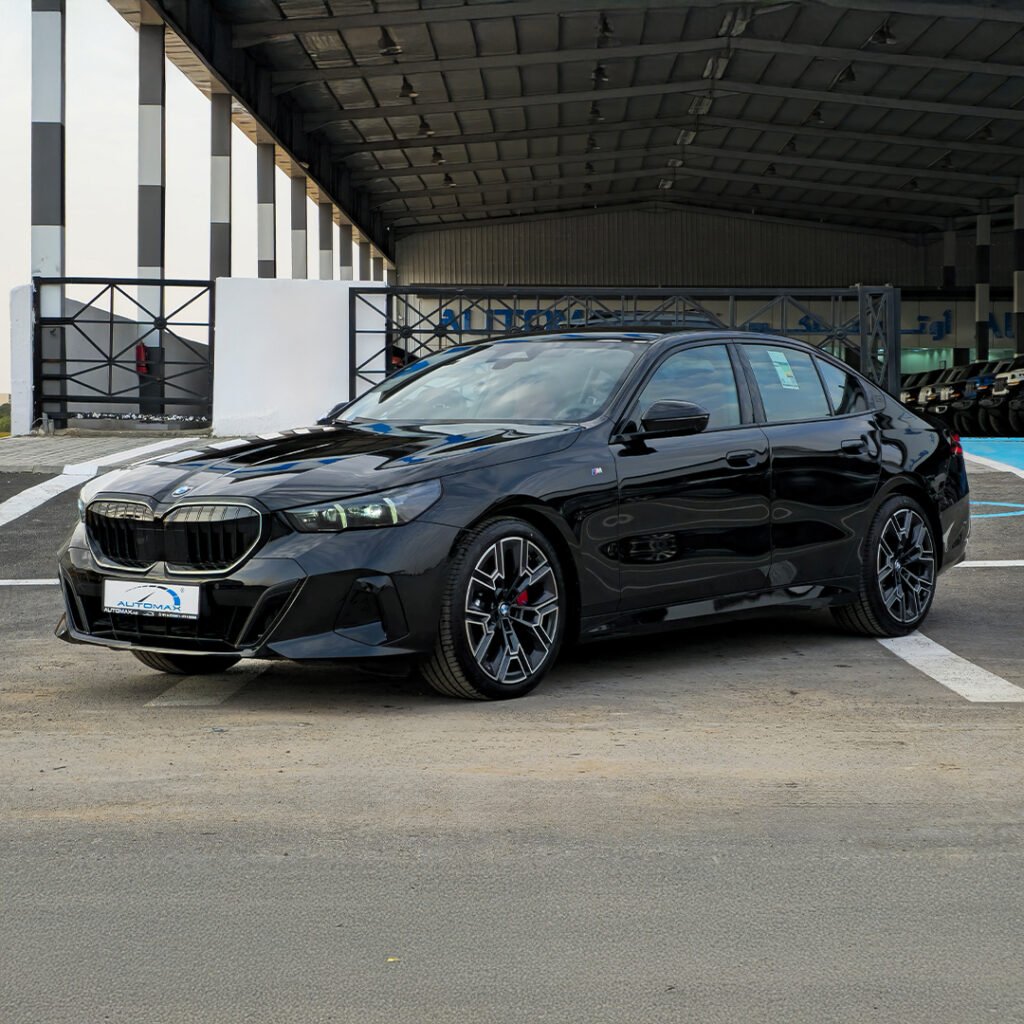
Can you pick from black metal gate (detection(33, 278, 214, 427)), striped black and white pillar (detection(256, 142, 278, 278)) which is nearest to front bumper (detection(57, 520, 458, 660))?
black metal gate (detection(33, 278, 214, 427))

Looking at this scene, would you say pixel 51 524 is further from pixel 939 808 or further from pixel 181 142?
pixel 181 142

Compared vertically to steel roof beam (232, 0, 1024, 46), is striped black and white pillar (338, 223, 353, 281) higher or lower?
lower

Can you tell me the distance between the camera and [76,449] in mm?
17641

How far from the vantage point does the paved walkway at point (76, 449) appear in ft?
50.5

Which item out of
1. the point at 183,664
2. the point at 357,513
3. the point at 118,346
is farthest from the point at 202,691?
the point at 118,346

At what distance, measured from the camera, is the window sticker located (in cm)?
733

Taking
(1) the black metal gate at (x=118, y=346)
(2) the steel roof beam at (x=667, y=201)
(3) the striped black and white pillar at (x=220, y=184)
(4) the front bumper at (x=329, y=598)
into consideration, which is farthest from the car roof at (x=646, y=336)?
(2) the steel roof beam at (x=667, y=201)

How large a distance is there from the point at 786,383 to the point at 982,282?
50.7 meters

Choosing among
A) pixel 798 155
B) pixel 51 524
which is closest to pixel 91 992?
pixel 51 524

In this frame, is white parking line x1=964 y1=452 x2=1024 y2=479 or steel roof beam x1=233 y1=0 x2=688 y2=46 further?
steel roof beam x1=233 y1=0 x2=688 y2=46

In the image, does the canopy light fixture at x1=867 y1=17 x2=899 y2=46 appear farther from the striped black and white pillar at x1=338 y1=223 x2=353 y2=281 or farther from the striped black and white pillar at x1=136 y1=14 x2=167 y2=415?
the striped black and white pillar at x1=338 y1=223 x2=353 y2=281

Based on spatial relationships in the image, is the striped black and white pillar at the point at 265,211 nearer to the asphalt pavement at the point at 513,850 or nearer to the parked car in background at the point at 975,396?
the parked car in background at the point at 975,396

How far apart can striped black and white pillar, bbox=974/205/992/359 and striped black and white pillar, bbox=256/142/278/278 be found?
28.1 m

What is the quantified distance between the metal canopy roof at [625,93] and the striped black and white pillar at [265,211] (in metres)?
0.74
